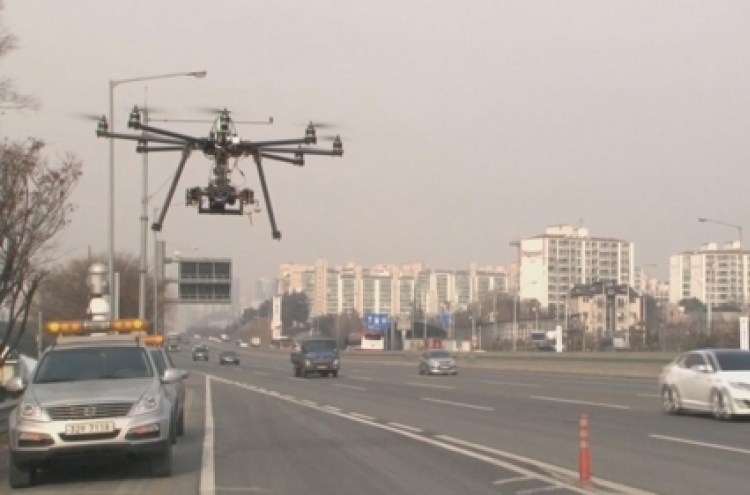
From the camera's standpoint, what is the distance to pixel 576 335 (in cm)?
11588

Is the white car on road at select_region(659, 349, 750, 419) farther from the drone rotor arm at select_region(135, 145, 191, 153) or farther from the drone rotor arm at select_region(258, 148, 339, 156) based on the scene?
the drone rotor arm at select_region(135, 145, 191, 153)

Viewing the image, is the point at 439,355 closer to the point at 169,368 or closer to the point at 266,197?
the point at 266,197

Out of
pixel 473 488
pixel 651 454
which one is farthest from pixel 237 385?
pixel 473 488

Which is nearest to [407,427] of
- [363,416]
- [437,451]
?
[363,416]

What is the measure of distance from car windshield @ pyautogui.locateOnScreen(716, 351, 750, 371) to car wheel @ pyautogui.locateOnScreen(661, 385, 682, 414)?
1.47 meters

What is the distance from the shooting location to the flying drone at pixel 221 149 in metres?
22.3

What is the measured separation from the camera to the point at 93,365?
607 inches

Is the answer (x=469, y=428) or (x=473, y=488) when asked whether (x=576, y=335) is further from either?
(x=473, y=488)

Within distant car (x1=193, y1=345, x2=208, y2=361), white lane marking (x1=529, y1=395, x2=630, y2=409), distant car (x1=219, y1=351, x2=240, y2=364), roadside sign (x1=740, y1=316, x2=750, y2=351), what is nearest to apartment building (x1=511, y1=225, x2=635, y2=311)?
distant car (x1=193, y1=345, x2=208, y2=361)

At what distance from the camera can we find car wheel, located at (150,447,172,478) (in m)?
14.6

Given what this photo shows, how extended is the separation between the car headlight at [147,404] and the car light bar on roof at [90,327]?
3.34m

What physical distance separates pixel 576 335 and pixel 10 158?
328 ft

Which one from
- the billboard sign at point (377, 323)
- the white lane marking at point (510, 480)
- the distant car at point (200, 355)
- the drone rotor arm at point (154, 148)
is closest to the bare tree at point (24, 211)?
the drone rotor arm at point (154, 148)

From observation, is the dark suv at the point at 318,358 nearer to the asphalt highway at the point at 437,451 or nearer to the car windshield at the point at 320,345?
the car windshield at the point at 320,345
